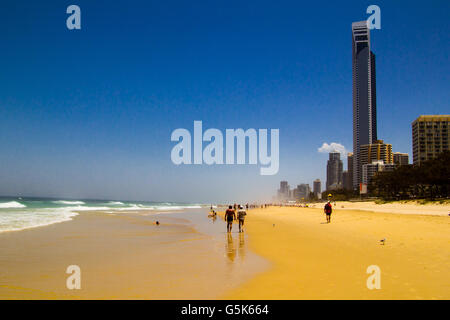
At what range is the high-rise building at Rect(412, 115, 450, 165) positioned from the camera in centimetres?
16675

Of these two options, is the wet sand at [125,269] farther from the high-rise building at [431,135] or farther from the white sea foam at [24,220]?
the high-rise building at [431,135]

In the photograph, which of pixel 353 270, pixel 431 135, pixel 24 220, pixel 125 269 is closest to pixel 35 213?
pixel 24 220

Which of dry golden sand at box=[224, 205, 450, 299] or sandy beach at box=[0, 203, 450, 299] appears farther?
sandy beach at box=[0, 203, 450, 299]

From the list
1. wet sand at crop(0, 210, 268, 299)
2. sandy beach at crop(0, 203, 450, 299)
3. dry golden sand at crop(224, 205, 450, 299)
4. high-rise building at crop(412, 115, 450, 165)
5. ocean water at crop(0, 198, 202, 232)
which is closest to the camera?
dry golden sand at crop(224, 205, 450, 299)

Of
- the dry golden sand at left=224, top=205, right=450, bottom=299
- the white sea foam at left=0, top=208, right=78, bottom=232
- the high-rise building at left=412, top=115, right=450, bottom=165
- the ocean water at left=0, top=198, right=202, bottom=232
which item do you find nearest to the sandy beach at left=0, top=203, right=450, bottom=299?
the dry golden sand at left=224, top=205, right=450, bottom=299

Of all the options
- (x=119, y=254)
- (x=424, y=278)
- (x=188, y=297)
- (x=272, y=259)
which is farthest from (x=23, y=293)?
(x=424, y=278)

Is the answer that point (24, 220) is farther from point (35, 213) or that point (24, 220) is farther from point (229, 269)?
point (229, 269)

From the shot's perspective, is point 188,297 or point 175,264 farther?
point 175,264

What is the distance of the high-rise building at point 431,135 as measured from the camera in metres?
167

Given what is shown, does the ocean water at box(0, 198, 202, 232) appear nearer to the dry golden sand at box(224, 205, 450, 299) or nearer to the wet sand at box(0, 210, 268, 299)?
the wet sand at box(0, 210, 268, 299)

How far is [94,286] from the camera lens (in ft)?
23.2
